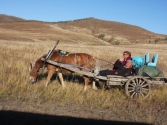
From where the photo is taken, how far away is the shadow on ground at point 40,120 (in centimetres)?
544

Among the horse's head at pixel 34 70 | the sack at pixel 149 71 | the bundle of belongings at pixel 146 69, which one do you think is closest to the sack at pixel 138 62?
the bundle of belongings at pixel 146 69

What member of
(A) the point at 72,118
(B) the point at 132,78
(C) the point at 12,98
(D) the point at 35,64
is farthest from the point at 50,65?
(A) the point at 72,118

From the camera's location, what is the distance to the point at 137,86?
841 cm

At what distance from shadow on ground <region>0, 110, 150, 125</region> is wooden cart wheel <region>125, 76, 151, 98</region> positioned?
2.43 meters

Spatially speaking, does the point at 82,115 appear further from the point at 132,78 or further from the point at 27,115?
the point at 132,78

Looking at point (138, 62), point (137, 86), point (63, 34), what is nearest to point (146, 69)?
point (138, 62)

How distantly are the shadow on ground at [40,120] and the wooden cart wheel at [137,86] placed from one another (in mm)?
2428

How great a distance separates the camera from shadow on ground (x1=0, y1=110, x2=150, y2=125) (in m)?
5.44

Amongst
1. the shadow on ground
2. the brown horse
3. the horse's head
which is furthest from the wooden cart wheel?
the horse's head

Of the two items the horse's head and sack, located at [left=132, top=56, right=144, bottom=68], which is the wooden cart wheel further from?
the horse's head

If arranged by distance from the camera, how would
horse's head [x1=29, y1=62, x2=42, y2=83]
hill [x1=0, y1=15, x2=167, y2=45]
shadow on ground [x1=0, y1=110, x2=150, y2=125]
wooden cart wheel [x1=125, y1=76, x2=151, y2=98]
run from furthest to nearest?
hill [x1=0, y1=15, x2=167, y2=45]
horse's head [x1=29, y1=62, x2=42, y2=83]
wooden cart wheel [x1=125, y1=76, x2=151, y2=98]
shadow on ground [x1=0, y1=110, x2=150, y2=125]

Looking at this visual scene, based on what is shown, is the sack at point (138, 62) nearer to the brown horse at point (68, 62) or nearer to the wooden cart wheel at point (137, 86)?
the wooden cart wheel at point (137, 86)

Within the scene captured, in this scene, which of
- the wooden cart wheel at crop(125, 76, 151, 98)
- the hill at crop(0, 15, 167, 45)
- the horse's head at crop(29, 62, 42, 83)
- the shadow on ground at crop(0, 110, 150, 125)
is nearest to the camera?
the shadow on ground at crop(0, 110, 150, 125)

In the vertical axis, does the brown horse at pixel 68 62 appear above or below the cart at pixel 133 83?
above
